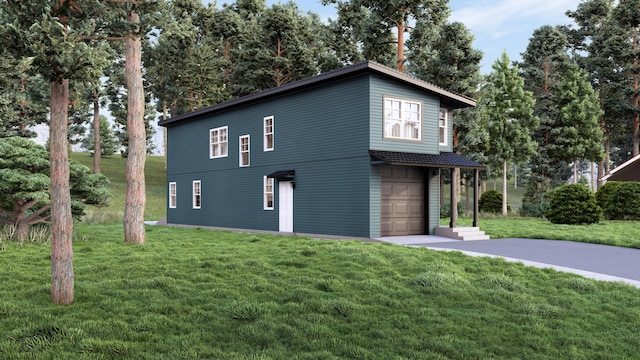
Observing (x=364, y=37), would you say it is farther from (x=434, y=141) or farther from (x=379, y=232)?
(x=379, y=232)

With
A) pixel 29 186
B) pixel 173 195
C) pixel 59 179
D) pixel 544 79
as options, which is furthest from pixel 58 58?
pixel 544 79

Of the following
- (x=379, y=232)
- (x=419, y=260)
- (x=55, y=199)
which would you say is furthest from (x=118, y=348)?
(x=379, y=232)

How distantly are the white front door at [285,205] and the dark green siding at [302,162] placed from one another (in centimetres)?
32

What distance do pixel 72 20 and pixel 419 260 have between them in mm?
7720

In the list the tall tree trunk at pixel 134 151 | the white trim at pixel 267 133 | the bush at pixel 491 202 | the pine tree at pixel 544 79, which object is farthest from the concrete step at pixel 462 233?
the pine tree at pixel 544 79

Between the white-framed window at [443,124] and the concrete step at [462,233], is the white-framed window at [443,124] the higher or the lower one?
the higher one

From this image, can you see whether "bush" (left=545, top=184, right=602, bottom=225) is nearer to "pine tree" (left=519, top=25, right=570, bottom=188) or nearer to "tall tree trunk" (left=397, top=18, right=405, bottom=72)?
"tall tree trunk" (left=397, top=18, right=405, bottom=72)

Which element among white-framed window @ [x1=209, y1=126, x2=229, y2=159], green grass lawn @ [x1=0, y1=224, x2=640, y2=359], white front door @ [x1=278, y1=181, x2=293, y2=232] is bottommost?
green grass lawn @ [x1=0, y1=224, x2=640, y2=359]

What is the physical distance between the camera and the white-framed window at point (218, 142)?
931 inches

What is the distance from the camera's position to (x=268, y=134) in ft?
69.1

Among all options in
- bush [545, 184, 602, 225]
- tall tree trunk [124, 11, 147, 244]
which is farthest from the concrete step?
tall tree trunk [124, 11, 147, 244]

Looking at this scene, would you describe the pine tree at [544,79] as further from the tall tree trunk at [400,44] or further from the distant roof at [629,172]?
the tall tree trunk at [400,44]

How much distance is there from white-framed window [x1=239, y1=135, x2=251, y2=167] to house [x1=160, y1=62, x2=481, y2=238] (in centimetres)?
5

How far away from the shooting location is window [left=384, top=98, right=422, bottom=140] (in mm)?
17297
